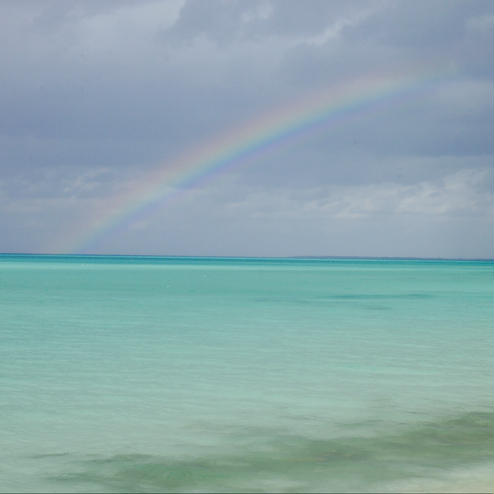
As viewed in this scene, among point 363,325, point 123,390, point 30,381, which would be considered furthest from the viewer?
point 363,325

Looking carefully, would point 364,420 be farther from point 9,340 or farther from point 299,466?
point 9,340

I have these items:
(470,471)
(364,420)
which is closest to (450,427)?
(364,420)

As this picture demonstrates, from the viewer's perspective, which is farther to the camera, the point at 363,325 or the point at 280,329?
the point at 363,325

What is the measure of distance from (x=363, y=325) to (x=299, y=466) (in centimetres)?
1472

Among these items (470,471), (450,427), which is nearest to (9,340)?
(450,427)

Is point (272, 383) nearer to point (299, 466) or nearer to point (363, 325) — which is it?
point (299, 466)

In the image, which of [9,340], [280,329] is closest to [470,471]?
[9,340]

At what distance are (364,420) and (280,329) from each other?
11.0 m

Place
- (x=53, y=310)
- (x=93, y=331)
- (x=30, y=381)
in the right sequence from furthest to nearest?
(x=53, y=310) < (x=93, y=331) < (x=30, y=381)

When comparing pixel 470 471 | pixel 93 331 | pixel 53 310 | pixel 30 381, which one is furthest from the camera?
pixel 53 310

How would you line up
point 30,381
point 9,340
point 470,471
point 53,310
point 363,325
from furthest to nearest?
point 53,310
point 363,325
point 9,340
point 30,381
point 470,471

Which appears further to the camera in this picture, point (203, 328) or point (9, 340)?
point (203, 328)

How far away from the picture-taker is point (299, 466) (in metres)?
6.37

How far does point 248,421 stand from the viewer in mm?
8305
